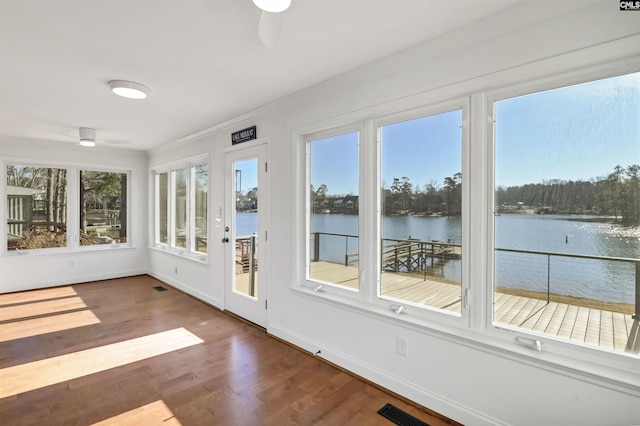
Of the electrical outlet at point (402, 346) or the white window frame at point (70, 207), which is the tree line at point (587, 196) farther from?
the white window frame at point (70, 207)

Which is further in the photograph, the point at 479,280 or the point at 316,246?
the point at 316,246

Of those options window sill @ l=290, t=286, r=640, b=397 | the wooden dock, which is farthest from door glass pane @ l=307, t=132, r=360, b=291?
window sill @ l=290, t=286, r=640, b=397

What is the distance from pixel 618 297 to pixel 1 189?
738 cm

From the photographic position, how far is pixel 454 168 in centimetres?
A: 211

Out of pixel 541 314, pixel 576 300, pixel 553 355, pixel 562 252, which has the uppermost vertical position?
pixel 562 252

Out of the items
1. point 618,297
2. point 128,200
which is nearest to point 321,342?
point 618,297

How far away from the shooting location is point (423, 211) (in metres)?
2.26

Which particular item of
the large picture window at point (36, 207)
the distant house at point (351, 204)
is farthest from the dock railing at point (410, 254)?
the large picture window at point (36, 207)

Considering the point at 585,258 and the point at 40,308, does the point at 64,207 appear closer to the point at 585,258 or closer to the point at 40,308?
the point at 40,308

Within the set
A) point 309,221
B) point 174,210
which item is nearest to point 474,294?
point 309,221

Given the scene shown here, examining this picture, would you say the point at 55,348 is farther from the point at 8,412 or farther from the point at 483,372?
the point at 483,372

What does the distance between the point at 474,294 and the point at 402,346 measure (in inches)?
26.7

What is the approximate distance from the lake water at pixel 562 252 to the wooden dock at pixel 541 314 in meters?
0.09

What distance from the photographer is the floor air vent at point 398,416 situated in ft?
6.55
